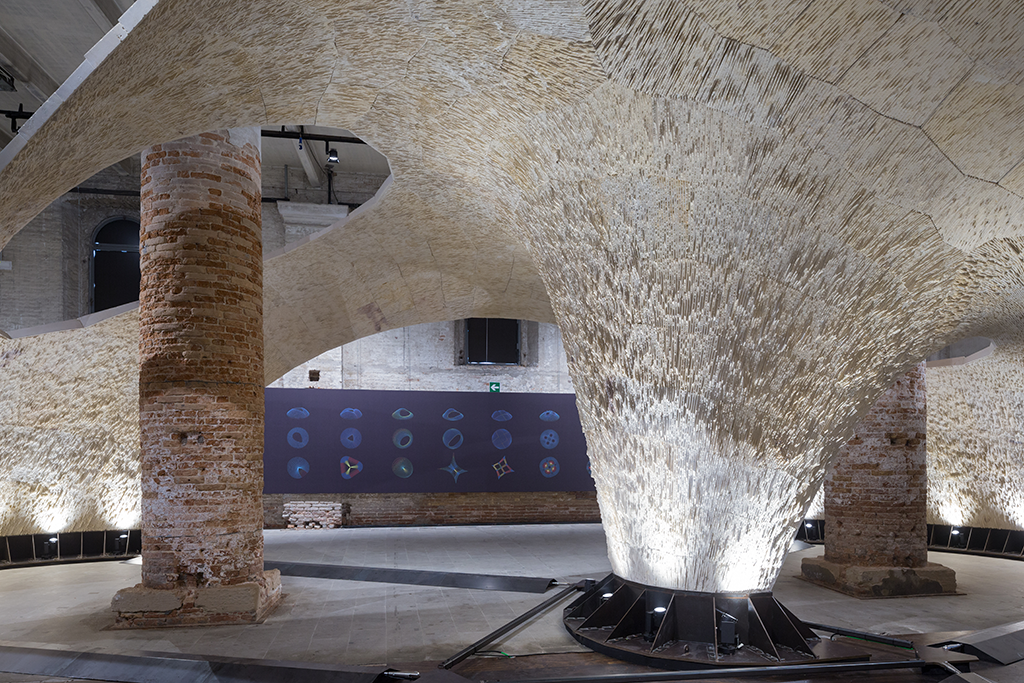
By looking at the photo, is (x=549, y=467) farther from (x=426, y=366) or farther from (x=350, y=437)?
(x=350, y=437)

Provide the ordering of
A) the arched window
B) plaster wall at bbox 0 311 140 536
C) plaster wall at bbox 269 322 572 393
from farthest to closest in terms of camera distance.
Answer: the arched window
plaster wall at bbox 269 322 572 393
plaster wall at bbox 0 311 140 536

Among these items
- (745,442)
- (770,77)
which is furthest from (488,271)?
(770,77)

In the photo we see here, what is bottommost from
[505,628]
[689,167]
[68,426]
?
[505,628]

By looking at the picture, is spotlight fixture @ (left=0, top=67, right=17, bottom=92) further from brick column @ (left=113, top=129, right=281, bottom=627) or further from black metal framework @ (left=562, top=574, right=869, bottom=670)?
black metal framework @ (left=562, top=574, right=869, bottom=670)

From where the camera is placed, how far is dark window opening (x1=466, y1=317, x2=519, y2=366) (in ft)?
38.7

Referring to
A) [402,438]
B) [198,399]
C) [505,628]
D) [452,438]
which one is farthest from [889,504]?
[402,438]

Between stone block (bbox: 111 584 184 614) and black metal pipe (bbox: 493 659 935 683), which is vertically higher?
black metal pipe (bbox: 493 659 935 683)

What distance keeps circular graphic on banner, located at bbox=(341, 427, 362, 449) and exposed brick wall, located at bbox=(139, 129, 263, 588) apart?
17.3 ft

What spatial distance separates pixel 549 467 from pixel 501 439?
0.90 metres

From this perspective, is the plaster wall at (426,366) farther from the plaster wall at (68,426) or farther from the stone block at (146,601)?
the stone block at (146,601)

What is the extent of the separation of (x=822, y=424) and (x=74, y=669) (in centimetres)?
418

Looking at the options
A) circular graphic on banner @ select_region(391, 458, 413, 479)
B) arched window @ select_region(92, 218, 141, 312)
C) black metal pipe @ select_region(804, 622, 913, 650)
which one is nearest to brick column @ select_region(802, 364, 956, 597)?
black metal pipe @ select_region(804, 622, 913, 650)

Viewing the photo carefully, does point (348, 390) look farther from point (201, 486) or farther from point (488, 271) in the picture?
point (201, 486)

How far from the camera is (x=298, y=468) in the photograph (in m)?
10.6
